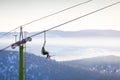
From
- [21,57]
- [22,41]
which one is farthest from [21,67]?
[22,41]

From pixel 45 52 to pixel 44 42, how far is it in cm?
365

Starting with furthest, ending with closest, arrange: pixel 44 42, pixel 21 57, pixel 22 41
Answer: pixel 22 41, pixel 21 57, pixel 44 42

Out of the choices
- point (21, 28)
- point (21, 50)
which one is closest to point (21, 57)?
point (21, 50)

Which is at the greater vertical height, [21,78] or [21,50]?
[21,50]

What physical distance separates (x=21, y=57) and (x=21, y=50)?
1012 millimetres

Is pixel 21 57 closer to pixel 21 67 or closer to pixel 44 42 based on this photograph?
pixel 21 67

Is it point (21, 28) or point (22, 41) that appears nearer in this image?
point (21, 28)

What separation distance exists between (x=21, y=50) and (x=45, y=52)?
3.34 metres

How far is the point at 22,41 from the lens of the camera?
54938 mm

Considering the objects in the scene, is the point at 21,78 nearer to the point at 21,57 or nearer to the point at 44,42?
the point at 21,57

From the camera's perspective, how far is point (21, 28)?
50.2m

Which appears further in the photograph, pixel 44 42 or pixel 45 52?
pixel 45 52

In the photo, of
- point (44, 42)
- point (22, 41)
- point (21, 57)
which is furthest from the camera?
point (22, 41)

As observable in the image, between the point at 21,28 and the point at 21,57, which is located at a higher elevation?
the point at 21,28
